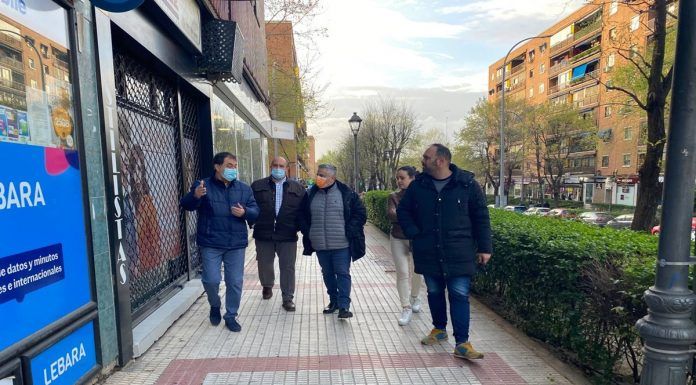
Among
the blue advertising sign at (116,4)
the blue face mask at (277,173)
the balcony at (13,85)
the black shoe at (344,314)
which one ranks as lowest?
the black shoe at (344,314)

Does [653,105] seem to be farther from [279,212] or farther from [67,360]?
[67,360]

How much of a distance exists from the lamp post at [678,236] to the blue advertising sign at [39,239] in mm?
3659

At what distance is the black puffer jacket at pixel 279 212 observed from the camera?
5.08 metres

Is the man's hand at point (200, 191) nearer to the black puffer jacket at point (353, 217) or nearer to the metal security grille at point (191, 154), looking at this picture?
the black puffer jacket at point (353, 217)

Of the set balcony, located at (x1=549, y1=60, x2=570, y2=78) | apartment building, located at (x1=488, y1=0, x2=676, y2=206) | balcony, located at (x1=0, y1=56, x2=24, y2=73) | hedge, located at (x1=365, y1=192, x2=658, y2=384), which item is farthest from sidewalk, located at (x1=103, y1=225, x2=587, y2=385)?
balcony, located at (x1=549, y1=60, x2=570, y2=78)

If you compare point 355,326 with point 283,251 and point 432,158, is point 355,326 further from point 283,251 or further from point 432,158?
point 432,158

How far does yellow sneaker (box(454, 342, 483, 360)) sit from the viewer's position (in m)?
3.65

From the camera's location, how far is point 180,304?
498cm

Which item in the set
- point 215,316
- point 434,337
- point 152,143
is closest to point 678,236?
point 434,337

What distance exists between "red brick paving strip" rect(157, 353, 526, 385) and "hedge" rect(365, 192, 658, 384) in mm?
620

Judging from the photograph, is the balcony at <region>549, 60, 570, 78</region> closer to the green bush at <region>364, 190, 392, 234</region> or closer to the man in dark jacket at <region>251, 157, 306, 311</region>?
the green bush at <region>364, 190, 392, 234</region>

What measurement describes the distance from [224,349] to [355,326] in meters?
1.44

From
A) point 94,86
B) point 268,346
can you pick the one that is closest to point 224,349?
point 268,346

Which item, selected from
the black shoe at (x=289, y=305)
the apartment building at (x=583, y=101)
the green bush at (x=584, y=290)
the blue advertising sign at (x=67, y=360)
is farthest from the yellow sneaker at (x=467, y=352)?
the apartment building at (x=583, y=101)
